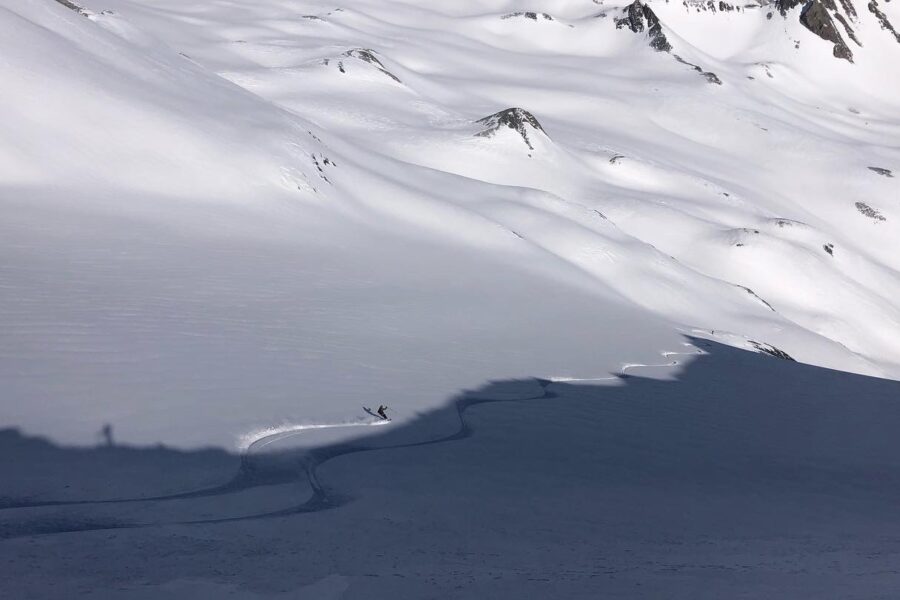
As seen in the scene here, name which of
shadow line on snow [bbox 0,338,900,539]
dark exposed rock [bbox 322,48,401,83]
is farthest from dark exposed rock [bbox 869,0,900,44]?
shadow line on snow [bbox 0,338,900,539]

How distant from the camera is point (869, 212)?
58500 millimetres

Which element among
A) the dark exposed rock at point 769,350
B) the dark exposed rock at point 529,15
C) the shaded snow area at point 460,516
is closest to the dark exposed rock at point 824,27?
the dark exposed rock at point 529,15

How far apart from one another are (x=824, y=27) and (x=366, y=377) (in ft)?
332

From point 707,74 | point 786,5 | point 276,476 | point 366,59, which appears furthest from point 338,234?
point 786,5

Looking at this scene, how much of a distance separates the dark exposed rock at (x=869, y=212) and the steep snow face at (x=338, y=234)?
0.19m

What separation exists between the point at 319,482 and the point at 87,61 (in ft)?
52.2

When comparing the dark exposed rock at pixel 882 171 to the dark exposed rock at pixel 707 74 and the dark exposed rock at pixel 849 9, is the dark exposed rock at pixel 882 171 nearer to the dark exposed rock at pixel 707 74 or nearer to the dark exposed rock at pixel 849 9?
the dark exposed rock at pixel 707 74

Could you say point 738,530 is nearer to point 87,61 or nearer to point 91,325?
point 91,325

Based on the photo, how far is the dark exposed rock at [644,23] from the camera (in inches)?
3157

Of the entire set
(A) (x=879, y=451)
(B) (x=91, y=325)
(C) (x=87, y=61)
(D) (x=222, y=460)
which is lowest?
(A) (x=879, y=451)

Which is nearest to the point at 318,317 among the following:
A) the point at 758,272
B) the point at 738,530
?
the point at 738,530

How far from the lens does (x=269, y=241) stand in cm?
1706

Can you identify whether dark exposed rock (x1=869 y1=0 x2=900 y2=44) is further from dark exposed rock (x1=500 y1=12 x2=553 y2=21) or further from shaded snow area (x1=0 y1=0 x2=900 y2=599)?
shaded snow area (x1=0 y1=0 x2=900 y2=599)

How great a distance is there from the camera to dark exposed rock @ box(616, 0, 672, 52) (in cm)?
8019
